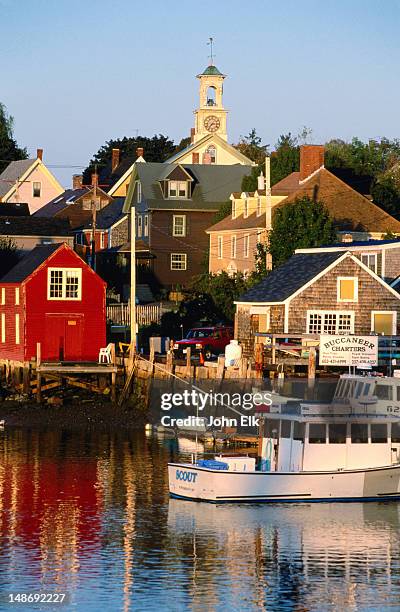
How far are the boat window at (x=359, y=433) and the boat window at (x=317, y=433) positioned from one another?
40.5 inches

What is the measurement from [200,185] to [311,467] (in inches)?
2608

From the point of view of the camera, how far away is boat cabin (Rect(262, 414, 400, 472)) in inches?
1850

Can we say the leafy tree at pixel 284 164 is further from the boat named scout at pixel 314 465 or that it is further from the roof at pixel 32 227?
the boat named scout at pixel 314 465

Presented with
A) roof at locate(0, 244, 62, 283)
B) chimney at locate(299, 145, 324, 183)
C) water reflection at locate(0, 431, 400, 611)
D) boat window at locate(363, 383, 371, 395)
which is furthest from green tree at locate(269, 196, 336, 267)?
water reflection at locate(0, 431, 400, 611)

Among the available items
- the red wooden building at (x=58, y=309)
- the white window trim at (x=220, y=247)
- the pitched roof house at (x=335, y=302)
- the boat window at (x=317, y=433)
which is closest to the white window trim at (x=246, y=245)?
the white window trim at (x=220, y=247)

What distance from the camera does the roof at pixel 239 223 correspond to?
95875 millimetres

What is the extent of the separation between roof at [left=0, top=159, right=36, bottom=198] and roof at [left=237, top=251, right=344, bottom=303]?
7619 centimetres

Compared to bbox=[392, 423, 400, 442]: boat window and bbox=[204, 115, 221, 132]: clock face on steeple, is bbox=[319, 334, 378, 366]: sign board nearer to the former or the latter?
bbox=[392, 423, 400, 442]: boat window

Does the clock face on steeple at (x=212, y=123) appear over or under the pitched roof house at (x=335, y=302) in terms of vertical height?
over

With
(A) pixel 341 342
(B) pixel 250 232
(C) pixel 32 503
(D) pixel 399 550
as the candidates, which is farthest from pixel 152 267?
(D) pixel 399 550

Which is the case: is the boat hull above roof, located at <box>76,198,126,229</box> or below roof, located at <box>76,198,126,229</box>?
below

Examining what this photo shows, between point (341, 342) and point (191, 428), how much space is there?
7.68m

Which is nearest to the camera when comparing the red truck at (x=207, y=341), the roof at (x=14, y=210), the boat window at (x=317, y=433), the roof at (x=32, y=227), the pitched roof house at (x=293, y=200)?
the boat window at (x=317, y=433)

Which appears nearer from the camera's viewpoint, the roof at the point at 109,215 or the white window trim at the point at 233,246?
the white window trim at the point at 233,246
